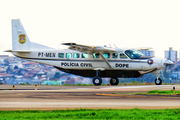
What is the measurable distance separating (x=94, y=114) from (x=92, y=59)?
21.6m

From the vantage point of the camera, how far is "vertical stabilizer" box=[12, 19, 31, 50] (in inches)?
1404

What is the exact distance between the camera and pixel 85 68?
34125mm

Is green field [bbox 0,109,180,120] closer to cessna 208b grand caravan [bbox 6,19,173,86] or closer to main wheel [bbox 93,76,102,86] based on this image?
cessna 208b grand caravan [bbox 6,19,173,86]

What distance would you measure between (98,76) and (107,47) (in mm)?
2670

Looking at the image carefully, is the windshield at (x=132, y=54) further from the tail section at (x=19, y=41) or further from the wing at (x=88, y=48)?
the tail section at (x=19, y=41)

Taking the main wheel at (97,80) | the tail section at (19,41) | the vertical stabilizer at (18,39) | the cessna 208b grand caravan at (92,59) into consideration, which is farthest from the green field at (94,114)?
the vertical stabilizer at (18,39)

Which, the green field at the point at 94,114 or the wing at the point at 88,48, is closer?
the green field at the point at 94,114

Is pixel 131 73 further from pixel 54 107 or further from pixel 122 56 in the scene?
pixel 54 107

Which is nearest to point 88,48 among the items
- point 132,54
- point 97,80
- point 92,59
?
point 92,59

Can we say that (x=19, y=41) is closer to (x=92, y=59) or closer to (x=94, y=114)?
(x=92, y=59)

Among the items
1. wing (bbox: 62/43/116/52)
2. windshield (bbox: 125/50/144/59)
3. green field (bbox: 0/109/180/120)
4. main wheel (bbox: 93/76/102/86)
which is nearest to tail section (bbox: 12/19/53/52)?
wing (bbox: 62/43/116/52)

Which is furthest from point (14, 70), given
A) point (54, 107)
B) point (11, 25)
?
point (54, 107)

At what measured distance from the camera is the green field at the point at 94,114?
11680 millimetres

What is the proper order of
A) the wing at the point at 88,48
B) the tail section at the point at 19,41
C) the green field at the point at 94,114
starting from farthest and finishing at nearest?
the tail section at the point at 19,41 → the wing at the point at 88,48 → the green field at the point at 94,114
